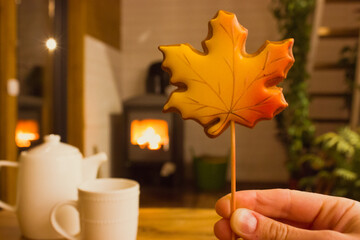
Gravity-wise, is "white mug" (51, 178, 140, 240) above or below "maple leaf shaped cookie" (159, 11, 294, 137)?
below

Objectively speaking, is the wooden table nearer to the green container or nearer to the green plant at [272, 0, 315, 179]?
the green plant at [272, 0, 315, 179]

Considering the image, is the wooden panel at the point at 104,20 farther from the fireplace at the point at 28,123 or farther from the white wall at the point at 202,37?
the fireplace at the point at 28,123

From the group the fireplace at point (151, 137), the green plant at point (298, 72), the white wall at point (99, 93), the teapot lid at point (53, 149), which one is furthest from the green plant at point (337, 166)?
the teapot lid at point (53, 149)

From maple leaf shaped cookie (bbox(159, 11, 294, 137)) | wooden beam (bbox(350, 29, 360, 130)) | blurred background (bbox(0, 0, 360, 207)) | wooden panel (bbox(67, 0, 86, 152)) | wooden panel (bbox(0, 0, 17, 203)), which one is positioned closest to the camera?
maple leaf shaped cookie (bbox(159, 11, 294, 137))

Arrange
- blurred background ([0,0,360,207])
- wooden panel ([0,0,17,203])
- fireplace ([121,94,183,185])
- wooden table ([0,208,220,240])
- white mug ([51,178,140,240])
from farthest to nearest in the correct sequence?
fireplace ([121,94,183,185]), blurred background ([0,0,360,207]), wooden panel ([0,0,17,203]), wooden table ([0,208,220,240]), white mug ([51,178,140,240])

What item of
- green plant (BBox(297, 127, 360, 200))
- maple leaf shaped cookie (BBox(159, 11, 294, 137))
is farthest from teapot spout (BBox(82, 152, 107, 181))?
green plant (BBox(297, 127, 360, 200))

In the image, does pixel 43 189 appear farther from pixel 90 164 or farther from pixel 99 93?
pixel 99 93

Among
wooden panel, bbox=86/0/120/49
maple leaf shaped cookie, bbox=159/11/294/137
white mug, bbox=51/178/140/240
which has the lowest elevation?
white mug, bbox=51/178/140/240

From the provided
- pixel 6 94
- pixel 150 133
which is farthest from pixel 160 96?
pixel 6 94
